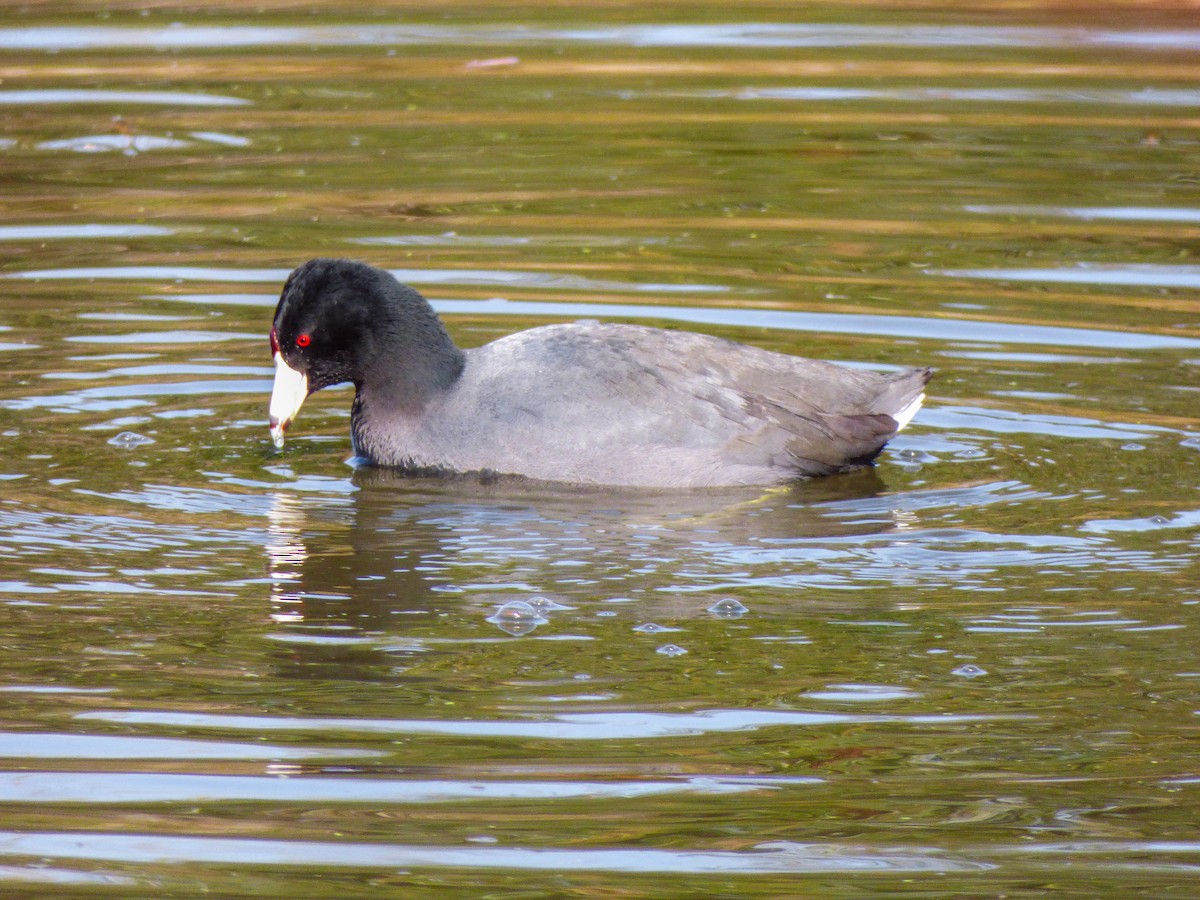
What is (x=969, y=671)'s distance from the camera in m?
4.62

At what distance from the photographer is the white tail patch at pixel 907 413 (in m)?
6.65

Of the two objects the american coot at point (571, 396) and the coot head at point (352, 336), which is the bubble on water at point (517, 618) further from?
the coot head at point (352, 336)

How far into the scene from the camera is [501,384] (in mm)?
6410

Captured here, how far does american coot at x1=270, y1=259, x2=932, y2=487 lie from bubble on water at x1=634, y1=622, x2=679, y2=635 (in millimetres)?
1394

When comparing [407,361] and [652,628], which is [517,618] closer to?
[652,628]

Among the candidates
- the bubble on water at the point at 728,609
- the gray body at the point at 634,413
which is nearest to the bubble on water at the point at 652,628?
the bubble on water at the point at 728,609

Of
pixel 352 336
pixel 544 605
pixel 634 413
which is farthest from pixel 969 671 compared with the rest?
pixel 352 336

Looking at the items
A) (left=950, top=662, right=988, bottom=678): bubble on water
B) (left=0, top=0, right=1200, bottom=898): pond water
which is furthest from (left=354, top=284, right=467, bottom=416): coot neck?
(left=950, top=662, right=988, bottom=678): bubble on water

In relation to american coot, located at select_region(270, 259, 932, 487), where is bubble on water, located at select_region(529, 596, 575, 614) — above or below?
below

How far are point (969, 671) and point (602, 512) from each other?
173 cm

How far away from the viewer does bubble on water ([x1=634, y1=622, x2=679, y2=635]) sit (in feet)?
16.1

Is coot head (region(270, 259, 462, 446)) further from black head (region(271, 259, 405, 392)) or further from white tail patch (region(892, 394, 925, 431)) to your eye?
white tail patch (region(892, 394, 925, 431))

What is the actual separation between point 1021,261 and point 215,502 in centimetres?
464

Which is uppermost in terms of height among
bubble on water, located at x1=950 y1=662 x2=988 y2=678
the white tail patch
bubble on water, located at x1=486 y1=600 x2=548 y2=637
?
the white tail patch
